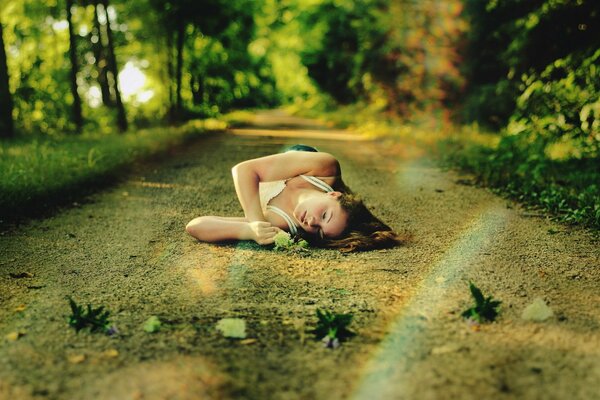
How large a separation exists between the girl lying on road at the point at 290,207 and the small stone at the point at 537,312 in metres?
1.46

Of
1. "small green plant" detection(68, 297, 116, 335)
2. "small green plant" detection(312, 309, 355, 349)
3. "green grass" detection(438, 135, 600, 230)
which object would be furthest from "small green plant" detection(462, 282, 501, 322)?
"green grass" detection(438, 135, 600, 230)

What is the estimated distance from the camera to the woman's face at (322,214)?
3.82 metres

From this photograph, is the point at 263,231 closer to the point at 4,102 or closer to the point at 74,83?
the point at 4,102

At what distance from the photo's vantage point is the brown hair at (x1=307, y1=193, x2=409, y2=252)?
3.97 meters

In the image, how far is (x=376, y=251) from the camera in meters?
3.99

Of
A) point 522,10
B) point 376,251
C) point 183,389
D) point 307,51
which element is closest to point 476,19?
point 522,10

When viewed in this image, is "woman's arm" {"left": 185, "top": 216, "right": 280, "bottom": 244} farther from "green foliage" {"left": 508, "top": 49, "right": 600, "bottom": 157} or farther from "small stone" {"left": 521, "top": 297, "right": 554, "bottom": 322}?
"green foliage" {"left": 508, "top": 49, "right": 600, "bottom": 157}

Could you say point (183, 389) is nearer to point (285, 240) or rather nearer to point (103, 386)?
point (103, 386)

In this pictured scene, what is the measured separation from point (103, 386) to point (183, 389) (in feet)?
1.07

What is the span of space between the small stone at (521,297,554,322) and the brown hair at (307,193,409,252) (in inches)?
57.3

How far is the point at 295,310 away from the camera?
283 centimetres

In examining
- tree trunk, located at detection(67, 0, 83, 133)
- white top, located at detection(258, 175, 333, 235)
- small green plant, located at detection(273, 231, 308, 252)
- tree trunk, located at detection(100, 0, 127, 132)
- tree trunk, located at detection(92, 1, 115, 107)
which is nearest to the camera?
small green plant, located at detection(273, 231, 308, 252)

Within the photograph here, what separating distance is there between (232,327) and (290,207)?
1.73m

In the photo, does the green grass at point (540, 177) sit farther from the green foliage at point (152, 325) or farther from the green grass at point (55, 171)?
the green grass at point (55, 171)
